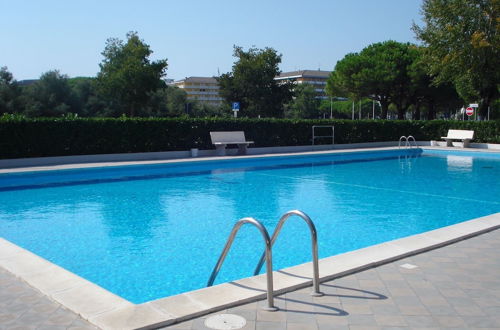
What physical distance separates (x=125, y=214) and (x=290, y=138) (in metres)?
15.7

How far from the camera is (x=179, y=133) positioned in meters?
20.6

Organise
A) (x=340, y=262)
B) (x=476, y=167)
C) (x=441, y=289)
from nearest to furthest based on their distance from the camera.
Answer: (x=441, y=289) → (x=340, y=262) → (x=476, y=167)

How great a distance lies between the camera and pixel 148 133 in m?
19.8

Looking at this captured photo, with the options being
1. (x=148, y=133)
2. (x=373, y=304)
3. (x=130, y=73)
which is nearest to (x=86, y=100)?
(x=130, y=73)

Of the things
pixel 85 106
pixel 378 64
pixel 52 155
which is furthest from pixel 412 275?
pixel 85 106

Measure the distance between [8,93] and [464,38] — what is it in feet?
121

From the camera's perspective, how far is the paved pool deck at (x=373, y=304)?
3.64 m

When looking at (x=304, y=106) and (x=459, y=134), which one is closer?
(x=459, y=134)

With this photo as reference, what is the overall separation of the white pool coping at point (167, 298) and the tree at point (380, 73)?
34.0m

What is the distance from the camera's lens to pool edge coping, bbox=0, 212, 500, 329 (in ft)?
12.3

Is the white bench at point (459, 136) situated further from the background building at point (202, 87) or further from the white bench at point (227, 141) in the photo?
the background building at point (202, 87)

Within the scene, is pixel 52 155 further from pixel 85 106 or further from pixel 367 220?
pixel 85 106

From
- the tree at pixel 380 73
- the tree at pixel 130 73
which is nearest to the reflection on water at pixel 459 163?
the tree at pixel 380 73

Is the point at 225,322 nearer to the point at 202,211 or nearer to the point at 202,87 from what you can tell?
the point at 202,211
